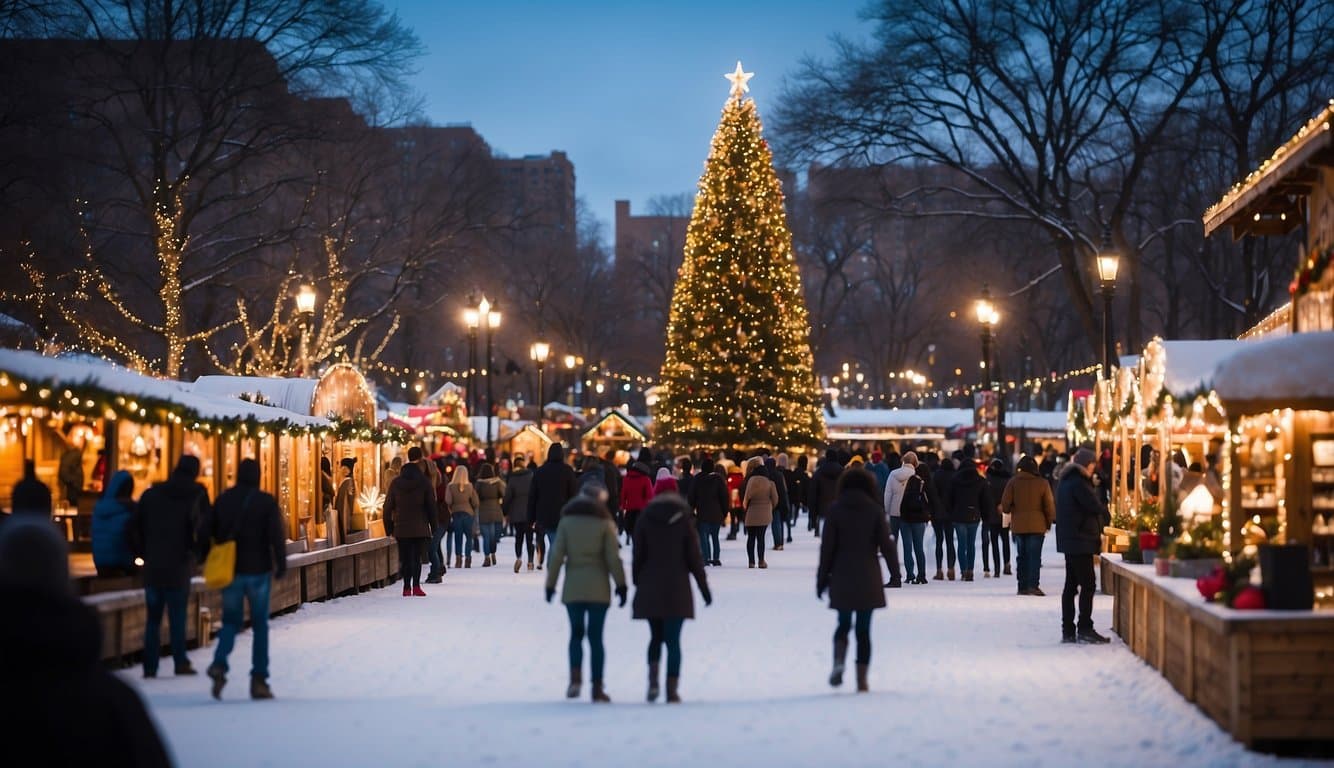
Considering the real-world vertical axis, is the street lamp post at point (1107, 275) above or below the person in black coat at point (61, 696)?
above

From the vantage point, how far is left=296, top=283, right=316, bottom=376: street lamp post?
1210 inches

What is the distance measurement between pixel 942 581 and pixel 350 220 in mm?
25413

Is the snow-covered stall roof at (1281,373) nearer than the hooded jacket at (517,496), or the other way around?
the snow-covered stall roof at (1281,373)

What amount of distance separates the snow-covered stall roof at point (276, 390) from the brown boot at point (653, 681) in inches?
539

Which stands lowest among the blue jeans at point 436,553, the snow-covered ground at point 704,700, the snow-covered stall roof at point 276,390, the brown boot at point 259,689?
the snow-covered ground at point 704,700

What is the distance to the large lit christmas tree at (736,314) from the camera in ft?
159

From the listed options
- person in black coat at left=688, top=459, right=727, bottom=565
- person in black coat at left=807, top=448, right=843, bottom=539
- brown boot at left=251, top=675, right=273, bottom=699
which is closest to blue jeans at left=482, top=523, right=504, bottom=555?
person in black coat at left=688, top=459, right=727, bottom=565

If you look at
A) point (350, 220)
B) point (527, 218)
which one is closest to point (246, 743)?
point (350, 220)

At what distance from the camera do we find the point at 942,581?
2536cm

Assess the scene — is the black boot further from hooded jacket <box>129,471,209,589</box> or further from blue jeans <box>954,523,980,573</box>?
blue jeans <box>954,523,980,573</box>

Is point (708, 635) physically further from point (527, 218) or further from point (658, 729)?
point (527, 218)

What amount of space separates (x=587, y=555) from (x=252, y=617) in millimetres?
2430

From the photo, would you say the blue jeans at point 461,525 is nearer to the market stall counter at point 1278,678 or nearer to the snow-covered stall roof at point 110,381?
the snow-covered stall roof at point 110,381

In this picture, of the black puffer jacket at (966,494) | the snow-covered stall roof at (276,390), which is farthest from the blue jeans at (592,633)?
the snow-covered stall roof at (276,390)
